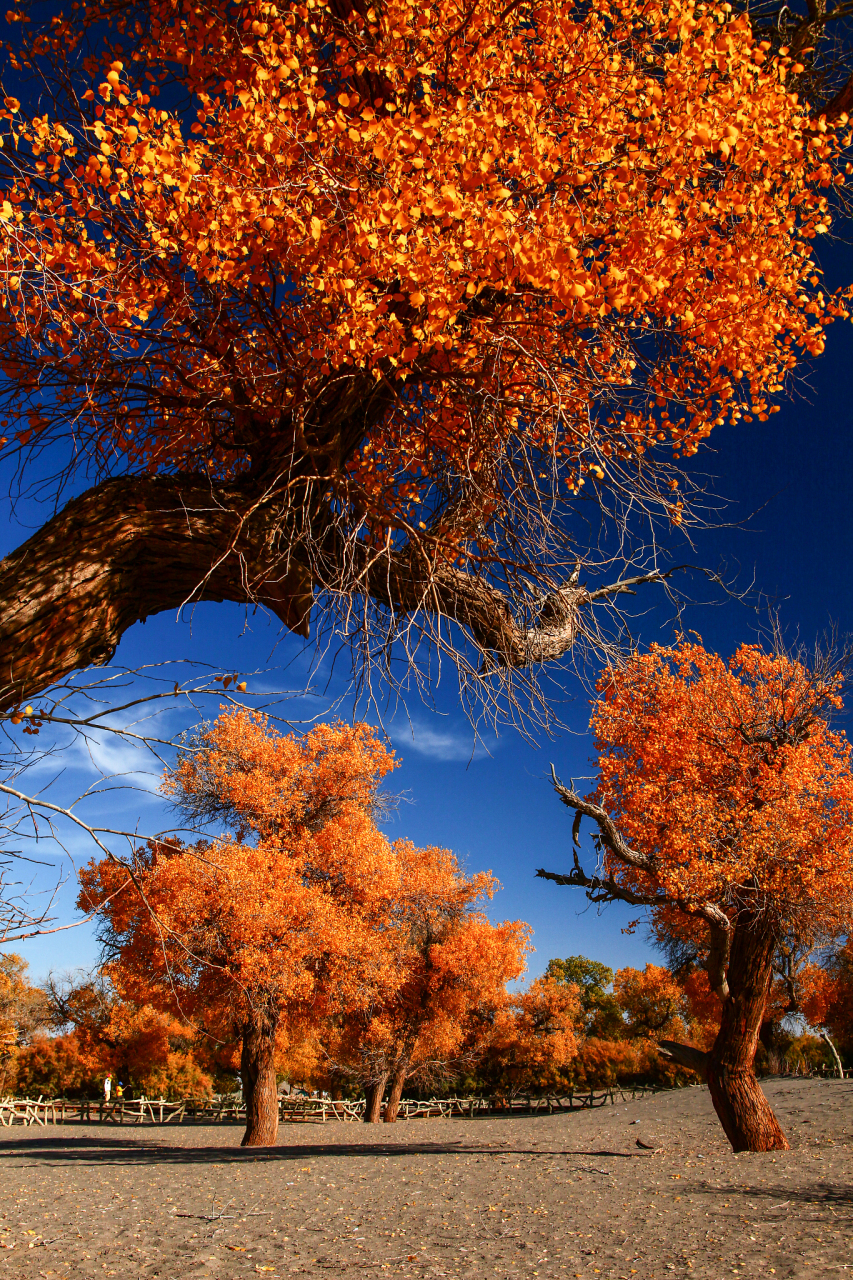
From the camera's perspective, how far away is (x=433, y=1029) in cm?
2330

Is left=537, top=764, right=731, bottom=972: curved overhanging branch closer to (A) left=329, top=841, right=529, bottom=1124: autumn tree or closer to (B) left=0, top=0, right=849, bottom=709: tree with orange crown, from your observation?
(B) left=0, top=0, right=849, bottom=709: tree with orange crown

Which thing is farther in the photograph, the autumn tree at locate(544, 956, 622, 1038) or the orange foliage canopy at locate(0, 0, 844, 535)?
the autumn tree at locate(544, 956, 622, 1038)

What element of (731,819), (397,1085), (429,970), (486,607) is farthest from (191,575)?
(397,1085)

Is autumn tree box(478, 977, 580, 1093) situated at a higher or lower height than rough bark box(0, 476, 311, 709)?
lower

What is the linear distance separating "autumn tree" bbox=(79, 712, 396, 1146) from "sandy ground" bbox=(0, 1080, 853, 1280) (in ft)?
9.27

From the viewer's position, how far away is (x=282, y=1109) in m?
36.3

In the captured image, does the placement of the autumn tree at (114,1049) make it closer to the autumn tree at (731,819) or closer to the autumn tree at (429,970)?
the autumn tree at (429,970)

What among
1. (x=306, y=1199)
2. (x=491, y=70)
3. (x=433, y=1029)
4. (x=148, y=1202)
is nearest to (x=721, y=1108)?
(x=306, y=1199)

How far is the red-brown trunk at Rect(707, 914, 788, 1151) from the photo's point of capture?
10562 mm

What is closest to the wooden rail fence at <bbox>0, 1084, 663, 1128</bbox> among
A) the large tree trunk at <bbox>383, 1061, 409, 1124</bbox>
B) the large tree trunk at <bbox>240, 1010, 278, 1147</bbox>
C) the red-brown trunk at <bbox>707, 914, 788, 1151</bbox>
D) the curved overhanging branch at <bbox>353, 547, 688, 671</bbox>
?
the large tree trunk at <bbox>383, 1061, 409, 1124</bbox>

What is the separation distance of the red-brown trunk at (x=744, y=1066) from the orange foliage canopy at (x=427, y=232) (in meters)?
9.57

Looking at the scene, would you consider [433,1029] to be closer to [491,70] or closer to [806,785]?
[806,785]

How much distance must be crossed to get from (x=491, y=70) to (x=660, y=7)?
112cm

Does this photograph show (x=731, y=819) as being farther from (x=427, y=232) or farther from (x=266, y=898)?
(x=427, y=232)
